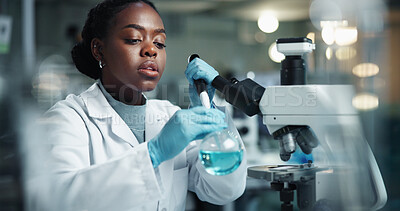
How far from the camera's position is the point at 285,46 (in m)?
0.94

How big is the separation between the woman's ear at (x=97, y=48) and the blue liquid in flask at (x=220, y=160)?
0.50 m

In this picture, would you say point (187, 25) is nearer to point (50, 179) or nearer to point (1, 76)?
point (1, 76)

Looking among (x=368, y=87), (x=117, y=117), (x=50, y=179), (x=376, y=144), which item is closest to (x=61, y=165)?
(x=50, y=179)

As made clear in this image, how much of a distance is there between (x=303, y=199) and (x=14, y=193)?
5.04 ft

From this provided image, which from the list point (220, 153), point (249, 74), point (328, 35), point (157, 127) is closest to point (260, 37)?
point (249, 74)

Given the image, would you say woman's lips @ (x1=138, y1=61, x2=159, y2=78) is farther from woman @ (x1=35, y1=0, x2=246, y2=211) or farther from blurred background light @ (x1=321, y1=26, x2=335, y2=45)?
blurred background light @ (x1=321, y1=26, x2=335, y2=45)

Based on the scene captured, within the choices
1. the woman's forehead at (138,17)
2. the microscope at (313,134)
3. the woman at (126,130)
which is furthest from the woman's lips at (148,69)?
the microscope at (313,134)

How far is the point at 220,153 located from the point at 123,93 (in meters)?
0.46

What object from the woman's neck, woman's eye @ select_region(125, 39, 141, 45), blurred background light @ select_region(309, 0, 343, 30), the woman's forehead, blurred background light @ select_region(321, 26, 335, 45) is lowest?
the woman's neck

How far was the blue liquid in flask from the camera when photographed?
0.84 meters

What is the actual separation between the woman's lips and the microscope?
8.3 inches

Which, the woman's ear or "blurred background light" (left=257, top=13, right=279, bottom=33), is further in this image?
"blurred background light" (left=257, top=13, right=279, bottom=33)

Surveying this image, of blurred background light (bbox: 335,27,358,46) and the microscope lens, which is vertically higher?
blurred background light (bbox: 335,27,358,46)

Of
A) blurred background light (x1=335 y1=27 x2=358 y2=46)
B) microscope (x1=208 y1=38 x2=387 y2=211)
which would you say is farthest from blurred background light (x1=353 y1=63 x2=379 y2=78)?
microscope (x1=208 y1=38 x2=387 y2=211)
